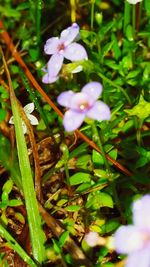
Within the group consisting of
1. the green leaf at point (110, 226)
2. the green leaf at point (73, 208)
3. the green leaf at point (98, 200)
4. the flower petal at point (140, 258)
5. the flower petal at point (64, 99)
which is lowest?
the green leaf at point (110, 226)

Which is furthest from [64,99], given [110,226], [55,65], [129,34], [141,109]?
[129,34]

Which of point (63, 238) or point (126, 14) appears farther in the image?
point (126, 14)

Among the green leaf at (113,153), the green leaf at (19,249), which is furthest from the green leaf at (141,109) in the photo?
the green leaf at (19,249)

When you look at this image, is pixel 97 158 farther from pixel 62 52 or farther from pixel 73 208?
pixel 62 52

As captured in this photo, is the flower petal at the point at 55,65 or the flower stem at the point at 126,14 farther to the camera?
the flower stem at the point at 126,14

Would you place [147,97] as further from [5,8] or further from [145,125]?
[5,8]

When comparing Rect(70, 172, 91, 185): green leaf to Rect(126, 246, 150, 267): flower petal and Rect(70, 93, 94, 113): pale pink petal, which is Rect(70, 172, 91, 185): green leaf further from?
Rect(126, 246, 150, 267): flower petal

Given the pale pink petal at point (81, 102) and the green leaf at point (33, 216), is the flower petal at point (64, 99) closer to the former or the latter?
the pale pink petal at point (81, 102)

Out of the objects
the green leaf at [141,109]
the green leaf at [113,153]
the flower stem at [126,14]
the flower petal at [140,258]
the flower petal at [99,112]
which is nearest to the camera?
the flower petal at [140,258]
